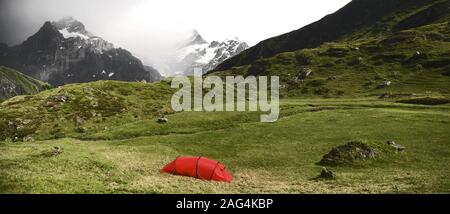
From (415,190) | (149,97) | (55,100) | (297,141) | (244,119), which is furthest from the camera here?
(149,97)

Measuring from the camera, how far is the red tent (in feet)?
137

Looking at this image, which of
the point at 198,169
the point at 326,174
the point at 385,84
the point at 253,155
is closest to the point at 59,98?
the point at 253,155

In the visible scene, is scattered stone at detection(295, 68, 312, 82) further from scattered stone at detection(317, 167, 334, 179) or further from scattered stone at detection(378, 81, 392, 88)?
scattered stone at detection(317, 167, 334, 179)

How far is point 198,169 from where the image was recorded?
42125mm

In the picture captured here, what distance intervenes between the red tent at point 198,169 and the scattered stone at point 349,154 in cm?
1324

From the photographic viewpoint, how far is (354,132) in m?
64.1

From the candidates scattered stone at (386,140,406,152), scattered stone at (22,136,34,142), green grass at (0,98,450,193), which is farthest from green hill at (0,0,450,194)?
scattered stone at (386,140,406,152)

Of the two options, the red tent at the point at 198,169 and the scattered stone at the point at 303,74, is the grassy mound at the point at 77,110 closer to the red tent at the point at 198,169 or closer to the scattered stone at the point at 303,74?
the red tent at the point at 198,169

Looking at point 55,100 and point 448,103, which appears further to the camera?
point 55,100

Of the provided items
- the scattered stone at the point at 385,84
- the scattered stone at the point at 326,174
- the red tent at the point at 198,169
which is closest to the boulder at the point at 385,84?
the scattered stone at the point at 385,84

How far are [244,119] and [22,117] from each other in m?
48.5

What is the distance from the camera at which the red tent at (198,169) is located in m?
41.6
